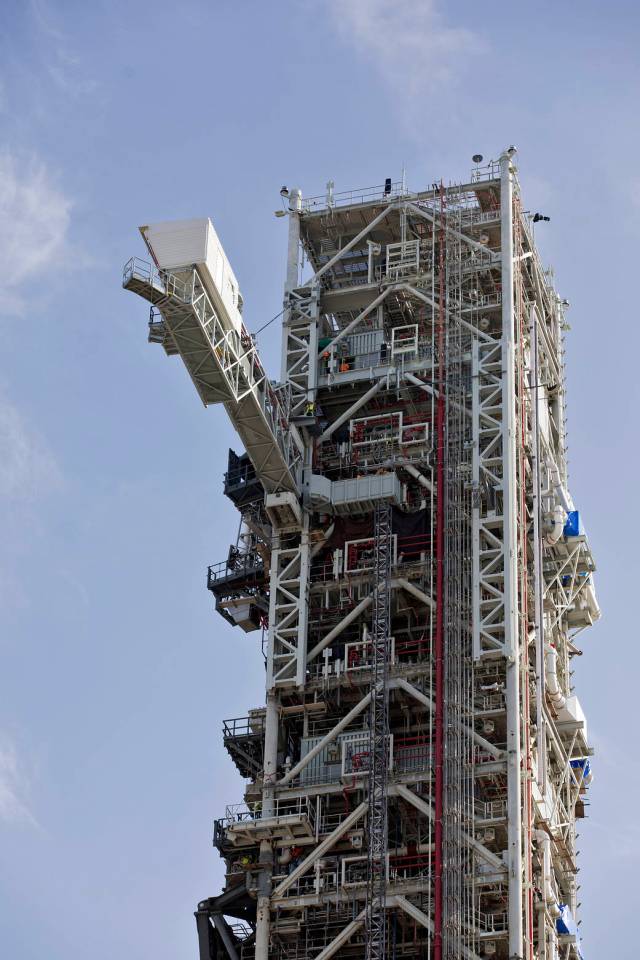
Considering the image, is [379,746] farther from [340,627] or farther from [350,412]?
[350,412]

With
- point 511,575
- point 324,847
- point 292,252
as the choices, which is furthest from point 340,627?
point 292,252

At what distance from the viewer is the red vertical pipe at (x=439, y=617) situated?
72.9 meters

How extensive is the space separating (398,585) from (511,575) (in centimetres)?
460

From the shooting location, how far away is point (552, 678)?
82750 mm

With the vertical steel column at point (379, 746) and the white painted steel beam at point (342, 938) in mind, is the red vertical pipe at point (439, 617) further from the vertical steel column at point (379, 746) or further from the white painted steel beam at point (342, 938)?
the white painted steel beam at point (342, 938)

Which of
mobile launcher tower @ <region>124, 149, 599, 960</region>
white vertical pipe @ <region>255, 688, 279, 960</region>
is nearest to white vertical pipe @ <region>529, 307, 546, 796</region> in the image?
mobile launcher tower @ <region>124, 149, 599, 960</region>

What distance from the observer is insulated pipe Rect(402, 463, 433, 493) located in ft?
273

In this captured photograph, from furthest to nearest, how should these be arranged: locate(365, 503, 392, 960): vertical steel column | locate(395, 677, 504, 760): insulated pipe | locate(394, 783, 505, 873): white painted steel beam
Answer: locate(395, 677, 504, 760): insulated pipe → locate(365, 503, 392, 960): vertical steel column → locate(394, 783, 505, 873): white painted steel beam

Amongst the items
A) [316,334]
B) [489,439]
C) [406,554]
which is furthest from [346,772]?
[316,334]

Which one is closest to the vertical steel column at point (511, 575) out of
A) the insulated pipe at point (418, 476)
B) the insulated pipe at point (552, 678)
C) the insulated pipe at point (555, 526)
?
the insulated pipe at point (418, 476)

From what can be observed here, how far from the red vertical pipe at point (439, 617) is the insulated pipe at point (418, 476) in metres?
0.64

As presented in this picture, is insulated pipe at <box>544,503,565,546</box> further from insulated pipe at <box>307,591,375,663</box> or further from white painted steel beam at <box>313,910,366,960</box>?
white painted steel beam at <box>313,910,366,960</box>

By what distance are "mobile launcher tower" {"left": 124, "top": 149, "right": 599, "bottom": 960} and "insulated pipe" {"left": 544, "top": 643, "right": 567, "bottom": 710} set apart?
0.13 meters

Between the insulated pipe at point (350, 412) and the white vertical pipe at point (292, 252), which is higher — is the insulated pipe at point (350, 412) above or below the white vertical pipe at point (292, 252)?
below
